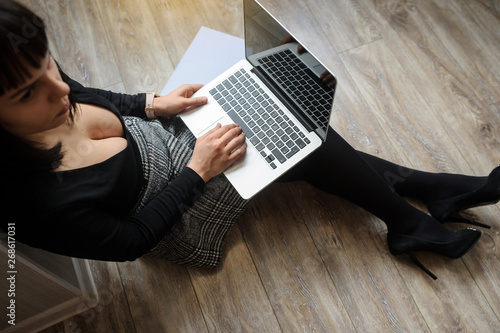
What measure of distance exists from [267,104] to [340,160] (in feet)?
0.86

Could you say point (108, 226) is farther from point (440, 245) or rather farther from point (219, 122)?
point (440, 245)

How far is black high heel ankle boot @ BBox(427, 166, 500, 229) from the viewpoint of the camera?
1.09 m

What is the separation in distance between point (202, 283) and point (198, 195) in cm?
39

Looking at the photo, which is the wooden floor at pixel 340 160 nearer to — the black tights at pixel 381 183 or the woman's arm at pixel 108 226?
the black tights at pixel 381 183

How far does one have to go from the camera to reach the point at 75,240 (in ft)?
2.33

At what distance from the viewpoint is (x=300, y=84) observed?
3.03 feet

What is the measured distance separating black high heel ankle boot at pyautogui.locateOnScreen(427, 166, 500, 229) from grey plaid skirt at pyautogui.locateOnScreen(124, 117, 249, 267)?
638mm

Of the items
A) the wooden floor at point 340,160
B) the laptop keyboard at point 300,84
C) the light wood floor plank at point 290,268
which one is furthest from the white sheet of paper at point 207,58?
the light wood floor plank at point 290,268

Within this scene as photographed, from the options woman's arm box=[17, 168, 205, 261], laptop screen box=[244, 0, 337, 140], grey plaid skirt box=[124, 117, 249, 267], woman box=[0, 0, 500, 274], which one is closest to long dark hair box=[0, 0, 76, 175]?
woman box=[0, 0, 500, 274]

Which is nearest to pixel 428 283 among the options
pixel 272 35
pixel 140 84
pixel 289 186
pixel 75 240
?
pixel 289 186

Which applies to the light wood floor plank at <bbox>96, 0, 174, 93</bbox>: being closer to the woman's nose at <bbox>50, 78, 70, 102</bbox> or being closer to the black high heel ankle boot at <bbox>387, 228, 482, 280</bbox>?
the woman's nose at <bbox>50, 78, 70, 102</bbox>

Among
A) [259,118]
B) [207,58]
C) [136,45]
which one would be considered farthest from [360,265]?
[136,45]

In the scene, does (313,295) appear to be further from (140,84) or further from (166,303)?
(140,84)

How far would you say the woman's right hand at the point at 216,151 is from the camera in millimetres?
896
